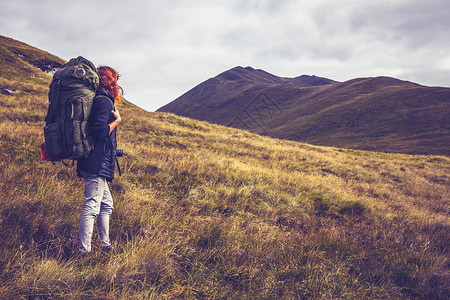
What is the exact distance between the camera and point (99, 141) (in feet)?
9.15

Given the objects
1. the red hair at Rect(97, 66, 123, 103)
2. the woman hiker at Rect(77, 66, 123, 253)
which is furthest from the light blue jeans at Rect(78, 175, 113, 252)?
the red hair at Rect(97, 66, 123, 103)

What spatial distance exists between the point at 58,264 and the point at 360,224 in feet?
19.2

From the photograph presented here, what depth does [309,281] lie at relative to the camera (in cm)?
275

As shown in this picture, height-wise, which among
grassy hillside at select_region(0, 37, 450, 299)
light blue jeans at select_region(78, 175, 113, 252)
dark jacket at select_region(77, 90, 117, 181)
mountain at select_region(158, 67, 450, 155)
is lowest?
grassy hillside at select_region(0, 37, 450, 299)

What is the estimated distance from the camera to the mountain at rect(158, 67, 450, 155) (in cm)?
4873

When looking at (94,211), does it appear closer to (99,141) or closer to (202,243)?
(99,141)

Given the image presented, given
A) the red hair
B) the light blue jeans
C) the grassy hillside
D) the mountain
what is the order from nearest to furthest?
1. the grassy hillside
2. the light blue jeans
3. the red hair
4. the mountain

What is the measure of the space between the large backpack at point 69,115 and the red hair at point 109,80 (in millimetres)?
471

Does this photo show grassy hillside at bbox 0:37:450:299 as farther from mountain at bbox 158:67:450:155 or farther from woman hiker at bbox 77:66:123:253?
mountain at bbox 158:67:450:155

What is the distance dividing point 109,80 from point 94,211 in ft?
6.10

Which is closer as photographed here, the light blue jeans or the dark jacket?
the light blue jeans

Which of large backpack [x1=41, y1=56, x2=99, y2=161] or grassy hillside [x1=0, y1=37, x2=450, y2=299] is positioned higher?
large backpack [x1=41, y1=56, x2=99, y2=161]

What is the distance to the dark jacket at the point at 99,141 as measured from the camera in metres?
2.66

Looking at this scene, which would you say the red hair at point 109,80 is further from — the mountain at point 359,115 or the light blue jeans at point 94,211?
the mountain at point 359,115
